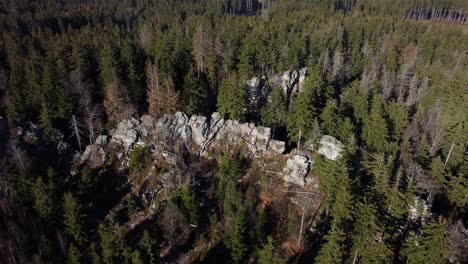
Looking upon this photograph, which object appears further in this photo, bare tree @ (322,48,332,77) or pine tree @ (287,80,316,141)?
bare tree @ (322,48,332,77)

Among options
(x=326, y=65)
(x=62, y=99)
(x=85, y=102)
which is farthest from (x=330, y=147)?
(x=62, y=99)

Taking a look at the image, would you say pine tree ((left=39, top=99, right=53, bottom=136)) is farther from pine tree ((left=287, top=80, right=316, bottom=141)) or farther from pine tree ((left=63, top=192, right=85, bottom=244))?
pine tree ((left=287, top=80, right=316, bottom=141))

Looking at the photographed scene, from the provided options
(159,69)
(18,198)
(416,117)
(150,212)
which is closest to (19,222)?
(18,198)

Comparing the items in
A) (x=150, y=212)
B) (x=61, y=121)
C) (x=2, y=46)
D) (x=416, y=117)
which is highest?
(x=2, y=46)

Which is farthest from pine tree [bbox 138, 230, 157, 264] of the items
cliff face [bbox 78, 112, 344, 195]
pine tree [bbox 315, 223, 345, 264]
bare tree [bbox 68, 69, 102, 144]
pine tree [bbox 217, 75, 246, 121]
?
bare tree [bbox 68, 69, 102, 144]

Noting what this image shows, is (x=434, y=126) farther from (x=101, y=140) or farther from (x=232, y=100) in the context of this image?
(x=101, y=140)

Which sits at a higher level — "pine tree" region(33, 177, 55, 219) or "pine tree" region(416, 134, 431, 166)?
"pine tree" region(416, 134, 431, 166)

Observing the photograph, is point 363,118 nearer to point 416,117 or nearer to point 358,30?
point 416,117
